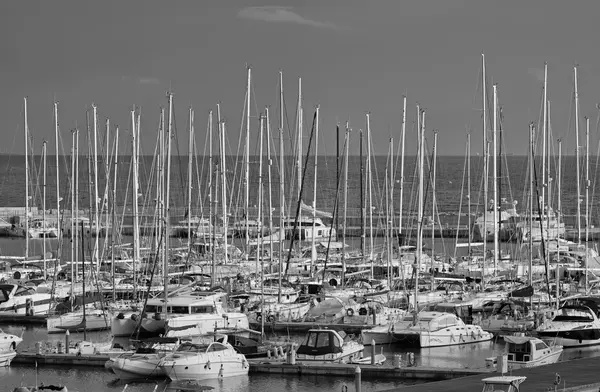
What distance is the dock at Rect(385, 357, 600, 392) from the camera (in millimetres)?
27938

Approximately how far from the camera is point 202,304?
4528 cm

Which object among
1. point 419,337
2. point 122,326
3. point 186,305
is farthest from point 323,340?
point 122,326

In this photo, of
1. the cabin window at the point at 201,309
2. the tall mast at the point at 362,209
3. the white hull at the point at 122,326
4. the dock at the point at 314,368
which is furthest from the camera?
the tall mast at the point at 362,209

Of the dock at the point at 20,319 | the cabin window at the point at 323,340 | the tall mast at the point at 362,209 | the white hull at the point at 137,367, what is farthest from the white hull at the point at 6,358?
the tall mast at the point at 362,209

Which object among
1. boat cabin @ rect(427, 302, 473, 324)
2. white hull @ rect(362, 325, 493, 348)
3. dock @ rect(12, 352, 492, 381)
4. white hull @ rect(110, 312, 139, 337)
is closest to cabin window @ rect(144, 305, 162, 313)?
white hull @ rect(110, 312, 139, 337)

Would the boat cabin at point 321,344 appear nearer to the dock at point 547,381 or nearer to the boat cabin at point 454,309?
the dock at point 547,381

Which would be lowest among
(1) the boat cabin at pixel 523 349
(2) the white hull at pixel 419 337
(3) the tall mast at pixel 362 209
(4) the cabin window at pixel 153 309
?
(2) the white hull at pixel 419 337

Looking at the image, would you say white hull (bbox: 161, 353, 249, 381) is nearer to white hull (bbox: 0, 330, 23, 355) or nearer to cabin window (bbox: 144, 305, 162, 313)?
white hull (bbox: 0, 330, 23, 355)

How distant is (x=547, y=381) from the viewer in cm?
2891

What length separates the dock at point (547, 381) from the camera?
91.7 feet

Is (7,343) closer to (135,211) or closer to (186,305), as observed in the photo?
(186,305)

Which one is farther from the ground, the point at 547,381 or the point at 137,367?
the point at 547,381

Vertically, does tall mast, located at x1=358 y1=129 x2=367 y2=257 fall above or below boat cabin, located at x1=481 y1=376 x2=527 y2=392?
above

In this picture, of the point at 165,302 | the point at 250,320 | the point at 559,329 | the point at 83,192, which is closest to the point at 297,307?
the point at 250,320
